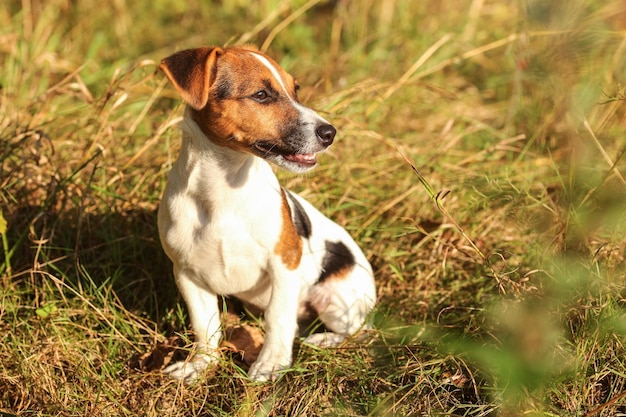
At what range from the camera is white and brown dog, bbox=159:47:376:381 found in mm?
3375

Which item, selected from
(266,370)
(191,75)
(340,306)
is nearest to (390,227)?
(340,306)

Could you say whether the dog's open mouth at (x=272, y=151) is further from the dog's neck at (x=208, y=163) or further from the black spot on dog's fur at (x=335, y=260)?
the black spot on dog's fur at (x=335, y=260)

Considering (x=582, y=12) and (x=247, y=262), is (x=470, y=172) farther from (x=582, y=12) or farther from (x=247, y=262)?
(x=582, y=12)

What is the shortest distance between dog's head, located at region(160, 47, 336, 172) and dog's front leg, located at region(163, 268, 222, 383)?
82cm

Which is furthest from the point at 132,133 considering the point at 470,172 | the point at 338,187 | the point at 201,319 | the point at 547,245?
the point at 547,245

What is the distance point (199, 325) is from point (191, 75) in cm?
133

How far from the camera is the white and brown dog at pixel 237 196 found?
133 inches

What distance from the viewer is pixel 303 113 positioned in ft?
11.3

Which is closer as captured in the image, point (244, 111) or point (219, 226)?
point (244, 111)

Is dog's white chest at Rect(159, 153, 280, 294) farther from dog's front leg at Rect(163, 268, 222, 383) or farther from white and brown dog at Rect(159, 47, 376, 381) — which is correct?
dog's front leg at Rect(163, 268, 222, 383)

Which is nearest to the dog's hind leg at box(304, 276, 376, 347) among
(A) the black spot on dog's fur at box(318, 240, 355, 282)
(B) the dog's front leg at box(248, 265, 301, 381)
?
(A) the black spot on dog's fur at box(318, 240, 355, 282)

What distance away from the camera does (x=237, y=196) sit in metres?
3.51

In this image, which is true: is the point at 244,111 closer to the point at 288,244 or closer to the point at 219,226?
the point at 219,226

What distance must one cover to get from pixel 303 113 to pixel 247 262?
796 mm
